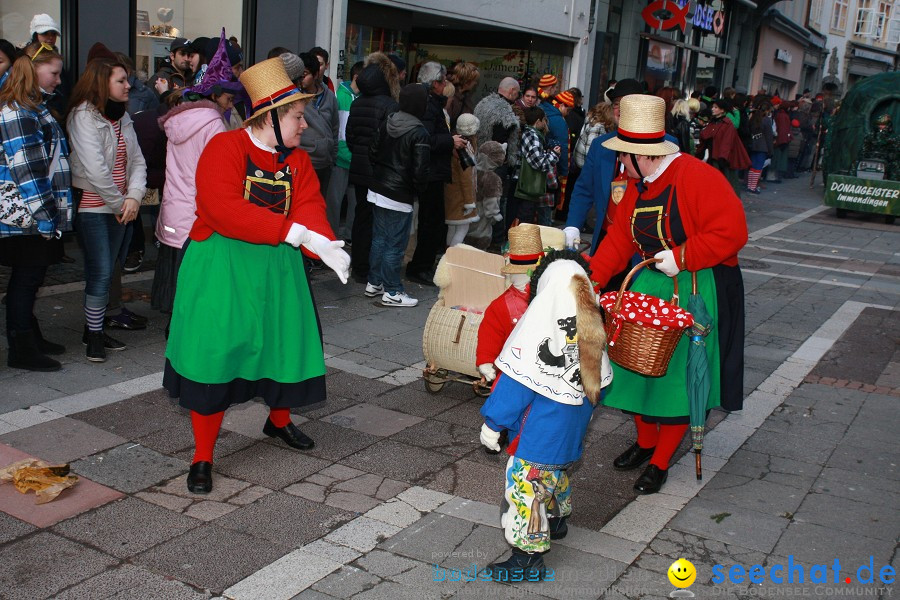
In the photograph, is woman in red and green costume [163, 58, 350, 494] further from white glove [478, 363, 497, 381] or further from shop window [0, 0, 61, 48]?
shop window [0, 0, 61, 48]

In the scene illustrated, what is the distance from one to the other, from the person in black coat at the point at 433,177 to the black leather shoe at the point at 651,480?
3.98 metres

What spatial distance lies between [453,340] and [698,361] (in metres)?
1.84

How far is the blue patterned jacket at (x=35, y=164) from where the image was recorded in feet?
18.1

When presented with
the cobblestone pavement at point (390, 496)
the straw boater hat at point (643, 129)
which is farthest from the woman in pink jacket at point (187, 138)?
the straw boater hat at point (643, 129)

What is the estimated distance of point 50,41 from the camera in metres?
8.18

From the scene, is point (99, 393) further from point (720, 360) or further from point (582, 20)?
point (582, 20)

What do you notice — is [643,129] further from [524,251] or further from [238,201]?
[238,201]

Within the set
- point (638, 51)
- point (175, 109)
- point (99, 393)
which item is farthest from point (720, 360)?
point (638, 51)

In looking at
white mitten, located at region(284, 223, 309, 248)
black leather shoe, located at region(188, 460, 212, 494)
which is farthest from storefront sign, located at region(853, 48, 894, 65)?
black leather shoe, located at region(188, 460, 212, 494)

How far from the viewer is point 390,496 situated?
464 centimetres

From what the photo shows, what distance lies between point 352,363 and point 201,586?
3.12 m

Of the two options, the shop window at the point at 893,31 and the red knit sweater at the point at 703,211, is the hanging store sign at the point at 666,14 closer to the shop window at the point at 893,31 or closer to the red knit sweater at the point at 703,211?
the red knit sweater at the point at 703,211

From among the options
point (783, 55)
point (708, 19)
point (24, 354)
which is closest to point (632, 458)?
point (24, 354)

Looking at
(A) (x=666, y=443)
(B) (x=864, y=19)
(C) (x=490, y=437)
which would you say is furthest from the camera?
(B) (x=864, y=19)
